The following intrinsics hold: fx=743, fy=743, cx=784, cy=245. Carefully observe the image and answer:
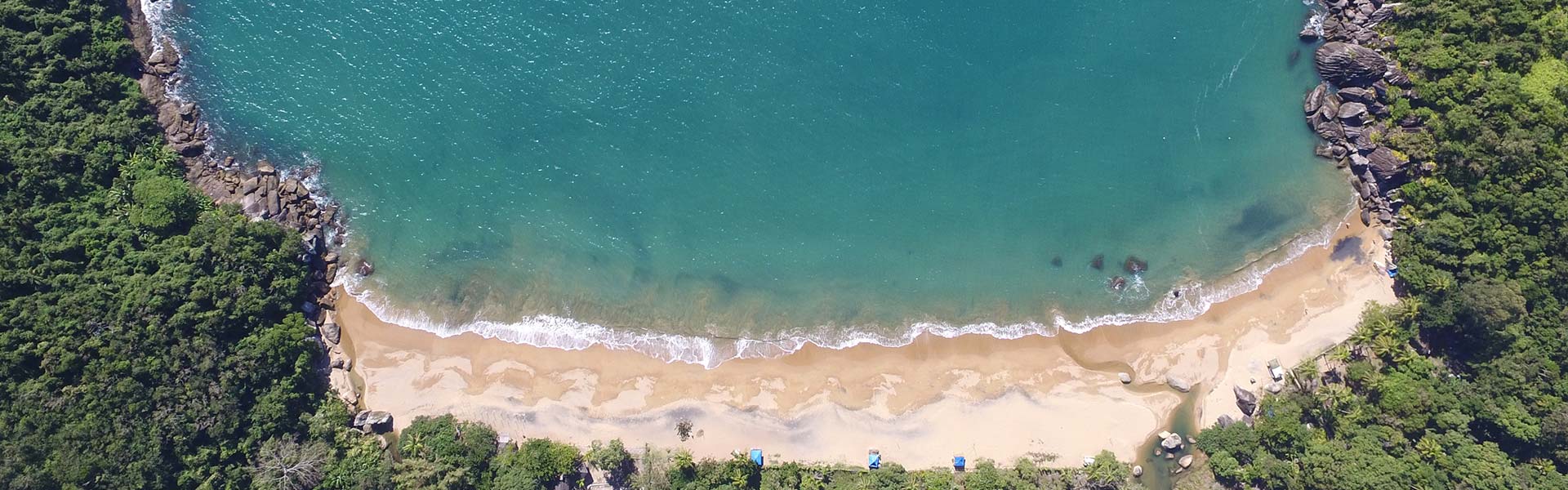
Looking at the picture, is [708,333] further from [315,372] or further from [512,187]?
[315,372]

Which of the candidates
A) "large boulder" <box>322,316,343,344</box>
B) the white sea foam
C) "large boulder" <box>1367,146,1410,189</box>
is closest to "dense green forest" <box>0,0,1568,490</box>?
"large boulder" <box>1367,146,1410,189</box>

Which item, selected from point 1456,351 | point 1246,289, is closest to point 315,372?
point 1246,289

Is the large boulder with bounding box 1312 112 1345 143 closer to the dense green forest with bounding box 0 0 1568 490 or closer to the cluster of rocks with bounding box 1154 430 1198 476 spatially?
the dense green forest with bounding box 0 0 1568 490

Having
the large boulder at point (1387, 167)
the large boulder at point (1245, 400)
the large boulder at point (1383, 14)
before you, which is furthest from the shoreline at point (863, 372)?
the large boulder at point (1383, 14)

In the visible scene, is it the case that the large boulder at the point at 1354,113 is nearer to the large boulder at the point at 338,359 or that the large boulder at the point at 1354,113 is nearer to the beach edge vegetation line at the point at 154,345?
the beach edge vegetation line at the point at 154,345

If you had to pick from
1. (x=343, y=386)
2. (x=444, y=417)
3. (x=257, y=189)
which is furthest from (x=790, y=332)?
(x=257, y=189)
